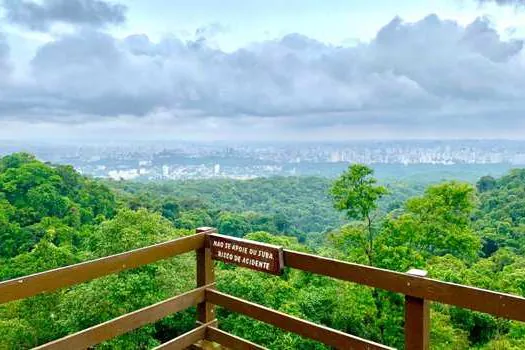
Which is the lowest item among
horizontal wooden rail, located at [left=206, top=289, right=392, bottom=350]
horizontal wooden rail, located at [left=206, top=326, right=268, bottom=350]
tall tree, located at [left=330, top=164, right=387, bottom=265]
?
tall tree, located at [left=330, top=164, right=387, bottom=265]

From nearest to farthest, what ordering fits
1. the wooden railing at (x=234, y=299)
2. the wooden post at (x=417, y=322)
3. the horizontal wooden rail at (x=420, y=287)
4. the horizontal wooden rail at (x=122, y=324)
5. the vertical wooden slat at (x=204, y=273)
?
the horizontal wooden rail at (x=420, y=287), the wooden railing at (x=234, y=299), the wooden post at (x=417, y=322), the horizontal wooden rail at (x=122, y=324), the vertical wooden slat at (x=204, y=273)

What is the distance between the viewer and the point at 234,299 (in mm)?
2865

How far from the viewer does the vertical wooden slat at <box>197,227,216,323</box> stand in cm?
303

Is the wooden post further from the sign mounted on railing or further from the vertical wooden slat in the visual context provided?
the vertical wooden slat

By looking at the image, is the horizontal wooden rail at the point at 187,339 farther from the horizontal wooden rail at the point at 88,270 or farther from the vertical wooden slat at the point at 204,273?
the horizontal wooden rail at the point at 88,270

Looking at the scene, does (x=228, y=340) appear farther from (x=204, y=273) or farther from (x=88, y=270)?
(x=88, y=270)

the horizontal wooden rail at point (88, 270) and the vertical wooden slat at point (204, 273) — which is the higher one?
the horizontal wooden rail at point (88, 270)

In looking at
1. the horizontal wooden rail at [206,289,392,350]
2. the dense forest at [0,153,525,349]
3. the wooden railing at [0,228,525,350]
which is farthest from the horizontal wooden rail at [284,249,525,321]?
the dense forest at [0,153,525,349]

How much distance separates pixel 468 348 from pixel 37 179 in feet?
129

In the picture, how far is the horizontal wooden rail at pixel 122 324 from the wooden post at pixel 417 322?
4.55 feet

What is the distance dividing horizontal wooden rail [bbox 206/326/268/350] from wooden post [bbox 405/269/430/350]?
1.00 meters

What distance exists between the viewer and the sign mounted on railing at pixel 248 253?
2586 mm

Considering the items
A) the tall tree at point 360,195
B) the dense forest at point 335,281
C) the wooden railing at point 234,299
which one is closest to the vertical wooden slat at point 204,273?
the wooden railing at point 234,299

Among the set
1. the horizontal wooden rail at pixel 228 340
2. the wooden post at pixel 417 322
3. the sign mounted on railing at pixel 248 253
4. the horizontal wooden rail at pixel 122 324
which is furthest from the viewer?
the horizontal wooden rail at pixel 228 340
